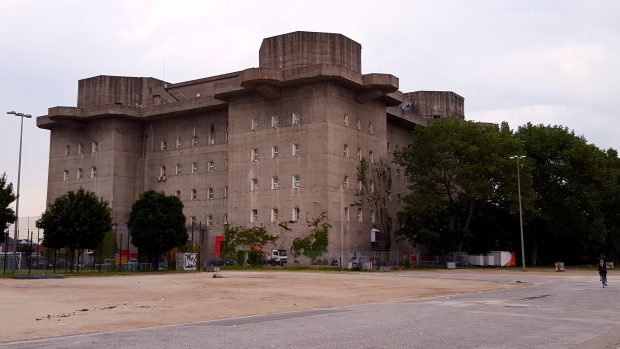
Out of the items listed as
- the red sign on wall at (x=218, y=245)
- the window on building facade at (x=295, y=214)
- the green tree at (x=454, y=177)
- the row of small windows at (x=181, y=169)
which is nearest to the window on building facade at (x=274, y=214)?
the window on building facade at (x=295, y=214)

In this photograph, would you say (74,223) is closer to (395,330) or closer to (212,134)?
(212,134)

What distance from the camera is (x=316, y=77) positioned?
216 feet

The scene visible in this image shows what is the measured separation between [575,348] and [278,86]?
59.0m

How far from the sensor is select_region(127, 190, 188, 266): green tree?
6128 cm

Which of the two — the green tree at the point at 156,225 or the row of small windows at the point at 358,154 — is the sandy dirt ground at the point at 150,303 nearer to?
the green tree at the point at 156,225

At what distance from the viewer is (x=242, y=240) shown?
229ft

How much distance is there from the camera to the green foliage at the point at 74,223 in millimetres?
53312

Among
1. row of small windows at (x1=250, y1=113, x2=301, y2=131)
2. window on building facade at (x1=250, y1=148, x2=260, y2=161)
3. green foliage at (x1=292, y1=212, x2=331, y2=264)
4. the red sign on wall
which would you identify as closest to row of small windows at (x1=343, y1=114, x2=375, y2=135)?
row of small windows at (x1=250, y1=113, x2=301, y2=131)

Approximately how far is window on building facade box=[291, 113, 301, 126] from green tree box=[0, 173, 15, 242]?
2932 centimetres

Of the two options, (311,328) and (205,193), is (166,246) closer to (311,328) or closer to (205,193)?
(205,193)

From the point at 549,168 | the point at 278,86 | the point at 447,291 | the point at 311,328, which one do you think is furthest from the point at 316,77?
the point at 311,328

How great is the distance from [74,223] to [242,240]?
21.1 metres

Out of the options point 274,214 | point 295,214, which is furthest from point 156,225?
point 295,214

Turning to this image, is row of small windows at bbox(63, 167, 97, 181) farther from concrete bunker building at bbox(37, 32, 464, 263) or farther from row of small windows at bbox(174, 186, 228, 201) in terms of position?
row of small windows at bbox(174, 186, 228, 201)
